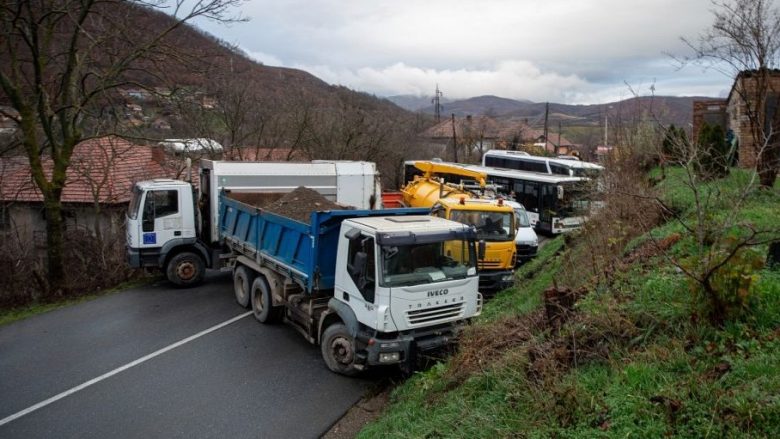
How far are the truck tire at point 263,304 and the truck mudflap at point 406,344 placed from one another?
3190mm

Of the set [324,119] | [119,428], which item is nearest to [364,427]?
[119,428]

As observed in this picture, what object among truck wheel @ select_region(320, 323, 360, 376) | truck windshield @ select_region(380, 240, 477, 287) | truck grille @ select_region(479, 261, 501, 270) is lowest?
truck wheel @ select_region(320, 323, 360, 376)

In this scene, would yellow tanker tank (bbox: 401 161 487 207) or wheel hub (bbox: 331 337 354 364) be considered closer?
wheel hub (bbox: 331 337 354 364)

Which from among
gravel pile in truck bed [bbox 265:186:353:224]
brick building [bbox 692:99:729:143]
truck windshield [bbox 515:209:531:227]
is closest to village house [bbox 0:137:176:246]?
gravel pile in truck bed [bbox 265:186:353:224]

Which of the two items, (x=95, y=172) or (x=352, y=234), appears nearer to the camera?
(x=352, y=234)

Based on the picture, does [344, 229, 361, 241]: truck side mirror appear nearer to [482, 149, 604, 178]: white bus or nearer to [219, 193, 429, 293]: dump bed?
[219, 193, 429, 293]: dump bed

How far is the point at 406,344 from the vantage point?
6.76m

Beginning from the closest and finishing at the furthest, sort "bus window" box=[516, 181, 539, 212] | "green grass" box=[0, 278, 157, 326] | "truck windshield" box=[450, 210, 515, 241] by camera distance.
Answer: "green grass" box=[0, 278, 157, 326], "truck windshield" box=[450, 210, 515, 241], "bus window" box=[516, 181, 539, 212]

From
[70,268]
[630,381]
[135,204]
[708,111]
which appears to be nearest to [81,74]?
[135,204]

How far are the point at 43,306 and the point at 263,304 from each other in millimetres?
6457

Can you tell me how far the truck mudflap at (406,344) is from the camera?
666cm

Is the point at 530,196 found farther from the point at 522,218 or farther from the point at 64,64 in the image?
the point at 64,64

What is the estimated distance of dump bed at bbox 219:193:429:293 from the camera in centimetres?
777

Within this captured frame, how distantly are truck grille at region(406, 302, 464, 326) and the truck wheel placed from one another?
0.96 meters
